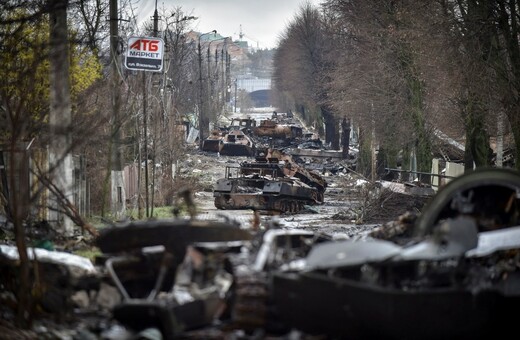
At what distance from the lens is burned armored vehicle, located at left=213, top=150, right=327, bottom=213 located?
33500 millimetres

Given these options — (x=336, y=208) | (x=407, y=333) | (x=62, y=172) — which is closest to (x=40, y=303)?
(x=407, y=333)

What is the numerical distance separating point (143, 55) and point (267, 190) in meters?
8.53

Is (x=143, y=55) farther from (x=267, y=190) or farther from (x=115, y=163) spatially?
(x=267, y=190)

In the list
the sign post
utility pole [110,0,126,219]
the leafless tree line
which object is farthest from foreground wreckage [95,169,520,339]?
the sign post

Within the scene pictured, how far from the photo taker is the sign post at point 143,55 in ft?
85.3

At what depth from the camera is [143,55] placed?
86.6ft

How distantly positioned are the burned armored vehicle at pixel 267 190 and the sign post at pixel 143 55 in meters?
7.93

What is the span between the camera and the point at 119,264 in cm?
1041

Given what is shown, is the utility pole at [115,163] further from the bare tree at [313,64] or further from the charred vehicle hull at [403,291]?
the bare tree at [313,64]

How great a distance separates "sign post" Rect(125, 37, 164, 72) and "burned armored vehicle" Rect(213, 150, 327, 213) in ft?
26.0

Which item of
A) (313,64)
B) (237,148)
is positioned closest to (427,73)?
(237,148)

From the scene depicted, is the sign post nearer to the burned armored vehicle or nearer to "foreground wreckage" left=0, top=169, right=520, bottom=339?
the burned armored vehicle

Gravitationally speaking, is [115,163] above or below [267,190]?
above

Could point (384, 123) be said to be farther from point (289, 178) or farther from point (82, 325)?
point (82, 325)
